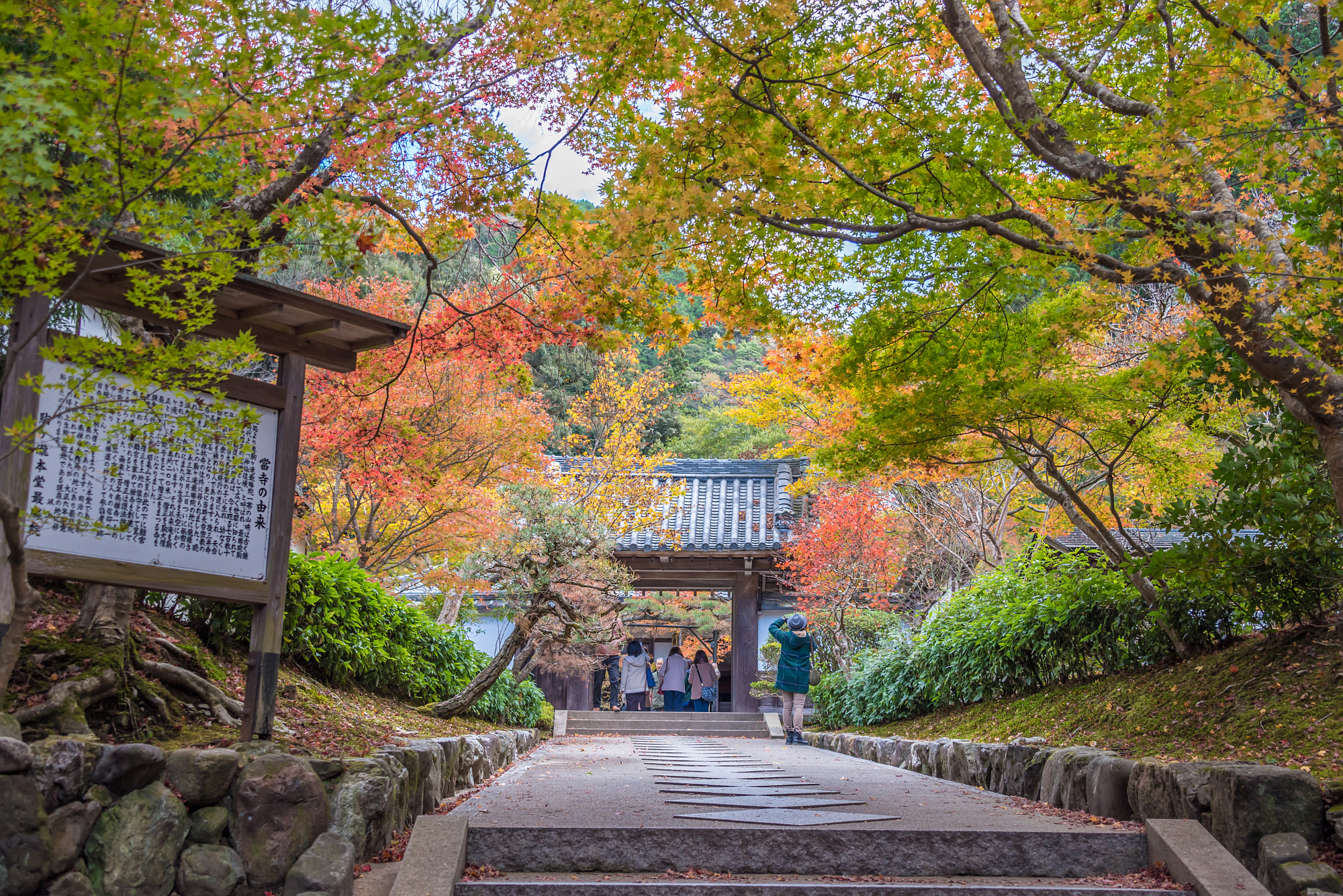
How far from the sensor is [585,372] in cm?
2478

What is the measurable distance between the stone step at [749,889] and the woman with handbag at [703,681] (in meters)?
16.8

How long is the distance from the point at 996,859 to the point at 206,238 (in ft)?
13.6

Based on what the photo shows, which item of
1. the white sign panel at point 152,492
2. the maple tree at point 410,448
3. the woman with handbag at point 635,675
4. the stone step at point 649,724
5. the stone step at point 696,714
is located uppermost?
the maple tree at point 410,448

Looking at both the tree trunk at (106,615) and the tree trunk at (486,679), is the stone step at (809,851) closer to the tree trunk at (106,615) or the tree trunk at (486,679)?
the tree trunk at (106,615)

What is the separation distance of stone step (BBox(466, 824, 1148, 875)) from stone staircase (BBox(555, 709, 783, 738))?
1212 centimetres

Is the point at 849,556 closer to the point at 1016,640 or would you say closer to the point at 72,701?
the point at 1016,640

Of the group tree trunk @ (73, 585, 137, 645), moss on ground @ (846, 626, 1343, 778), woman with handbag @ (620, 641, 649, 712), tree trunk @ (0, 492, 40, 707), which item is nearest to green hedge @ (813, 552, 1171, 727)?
moss on ground @ (846, 626, 1343, 778)

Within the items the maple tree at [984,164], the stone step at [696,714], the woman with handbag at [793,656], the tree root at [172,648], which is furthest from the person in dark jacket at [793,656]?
the tree root at [172,648]

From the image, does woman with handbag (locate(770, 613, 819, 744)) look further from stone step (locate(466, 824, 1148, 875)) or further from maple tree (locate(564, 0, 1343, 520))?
stone step (locate(466, 824, 1148, 875))

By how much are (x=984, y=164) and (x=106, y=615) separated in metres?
5.31

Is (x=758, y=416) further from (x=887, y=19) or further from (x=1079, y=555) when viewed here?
(x=887, y=19)

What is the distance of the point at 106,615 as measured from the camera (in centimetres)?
459

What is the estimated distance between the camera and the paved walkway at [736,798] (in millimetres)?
4359

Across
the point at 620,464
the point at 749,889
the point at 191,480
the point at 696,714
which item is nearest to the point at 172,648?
the point at 191,480
